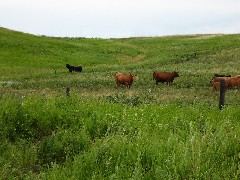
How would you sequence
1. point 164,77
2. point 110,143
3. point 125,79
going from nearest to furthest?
point 110,143 < point 125,79 < point 164,77

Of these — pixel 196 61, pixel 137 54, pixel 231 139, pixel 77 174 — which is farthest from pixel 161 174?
pixel 137 54

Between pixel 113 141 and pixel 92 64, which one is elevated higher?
pixel 113 141

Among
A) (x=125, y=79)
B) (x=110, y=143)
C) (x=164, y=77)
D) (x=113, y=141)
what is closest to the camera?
(x=110, y=143)

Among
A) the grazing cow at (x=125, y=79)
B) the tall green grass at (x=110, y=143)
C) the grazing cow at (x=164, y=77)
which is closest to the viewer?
the tall green grass at (x=110, y=143)

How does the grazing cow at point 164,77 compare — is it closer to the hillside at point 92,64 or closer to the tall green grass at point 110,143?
the hillside at point 92,64

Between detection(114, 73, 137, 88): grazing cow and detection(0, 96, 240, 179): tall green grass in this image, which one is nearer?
detection(0, 96, 240, 179): tall green grass

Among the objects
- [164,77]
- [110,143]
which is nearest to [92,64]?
[164,77]

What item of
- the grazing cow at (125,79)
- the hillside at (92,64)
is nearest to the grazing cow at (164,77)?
the hillside at (92,64)

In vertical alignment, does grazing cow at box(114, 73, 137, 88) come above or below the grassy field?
below

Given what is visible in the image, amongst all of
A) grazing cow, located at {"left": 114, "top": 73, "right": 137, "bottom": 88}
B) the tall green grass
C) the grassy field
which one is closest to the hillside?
grazing cow, located at {"left": 114, "top": 73, "right": 137, "bottom": 88}

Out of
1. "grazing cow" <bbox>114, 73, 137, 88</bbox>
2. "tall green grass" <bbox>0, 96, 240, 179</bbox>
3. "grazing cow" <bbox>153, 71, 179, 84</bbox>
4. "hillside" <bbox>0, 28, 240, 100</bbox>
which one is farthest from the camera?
"hillside" <bbox>0, 28, 240, 100</bbox>

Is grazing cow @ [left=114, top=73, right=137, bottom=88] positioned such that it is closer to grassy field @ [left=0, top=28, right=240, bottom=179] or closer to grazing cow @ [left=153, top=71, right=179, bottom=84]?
grazing cow @ [left=153, top=71, right=179, bottom=84]

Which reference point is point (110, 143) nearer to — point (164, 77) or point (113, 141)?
point (113, 141)

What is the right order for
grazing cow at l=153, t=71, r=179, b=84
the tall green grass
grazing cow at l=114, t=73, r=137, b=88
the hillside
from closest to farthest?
the tall green grass, grazing cow at l=114, t=73, r=137, b=88, grazing cow at l=153, t=71, r=179, b=84, the hillside
